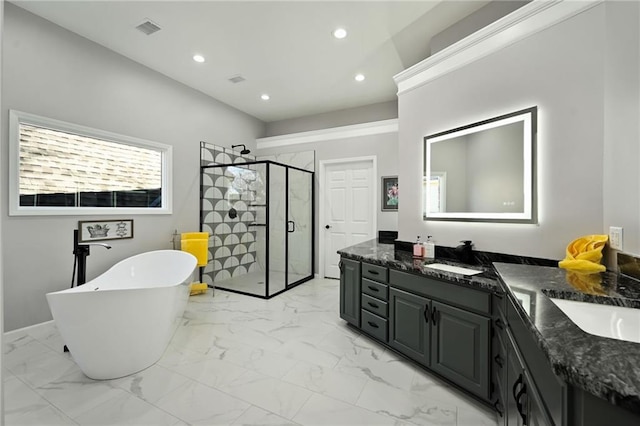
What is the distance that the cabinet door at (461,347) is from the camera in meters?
1.80

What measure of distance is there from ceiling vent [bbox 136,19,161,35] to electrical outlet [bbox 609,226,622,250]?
4.15 meters

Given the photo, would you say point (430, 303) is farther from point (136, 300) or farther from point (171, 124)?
point (171, 124)

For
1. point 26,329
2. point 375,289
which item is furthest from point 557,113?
point 26,329

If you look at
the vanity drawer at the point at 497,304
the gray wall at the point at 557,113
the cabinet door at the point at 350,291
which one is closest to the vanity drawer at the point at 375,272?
Result: the cabinet door at the point at 350,291

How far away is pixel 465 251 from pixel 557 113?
1.17m

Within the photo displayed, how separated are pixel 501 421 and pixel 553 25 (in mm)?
2549

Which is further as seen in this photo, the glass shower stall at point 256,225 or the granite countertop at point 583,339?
the glass shower stall at point 256,225

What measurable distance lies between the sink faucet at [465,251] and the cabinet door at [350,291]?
Result: 928 mm

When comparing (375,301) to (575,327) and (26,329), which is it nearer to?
(575,327)

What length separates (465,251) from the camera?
7.92 ft

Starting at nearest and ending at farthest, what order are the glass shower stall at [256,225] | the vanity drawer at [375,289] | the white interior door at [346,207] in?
1. the vanity drawer at [375,289]
2. the glass shower stall at [256,225]
3. the white interior door at [346,207]

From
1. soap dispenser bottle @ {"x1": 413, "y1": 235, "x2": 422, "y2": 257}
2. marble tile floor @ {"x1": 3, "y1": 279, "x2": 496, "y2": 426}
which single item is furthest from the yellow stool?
soap dispenser bottle @ {"x1": 413, "y1": 235, "x2": 422, "y2": 257}

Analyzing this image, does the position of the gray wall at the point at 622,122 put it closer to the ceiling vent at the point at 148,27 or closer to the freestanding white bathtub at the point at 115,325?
the freestanding white bathtub at the point at 115,325

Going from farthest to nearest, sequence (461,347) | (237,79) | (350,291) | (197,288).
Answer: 1. (197,288)
2. (237,79)
3. (350,291)
4. (461,347)
